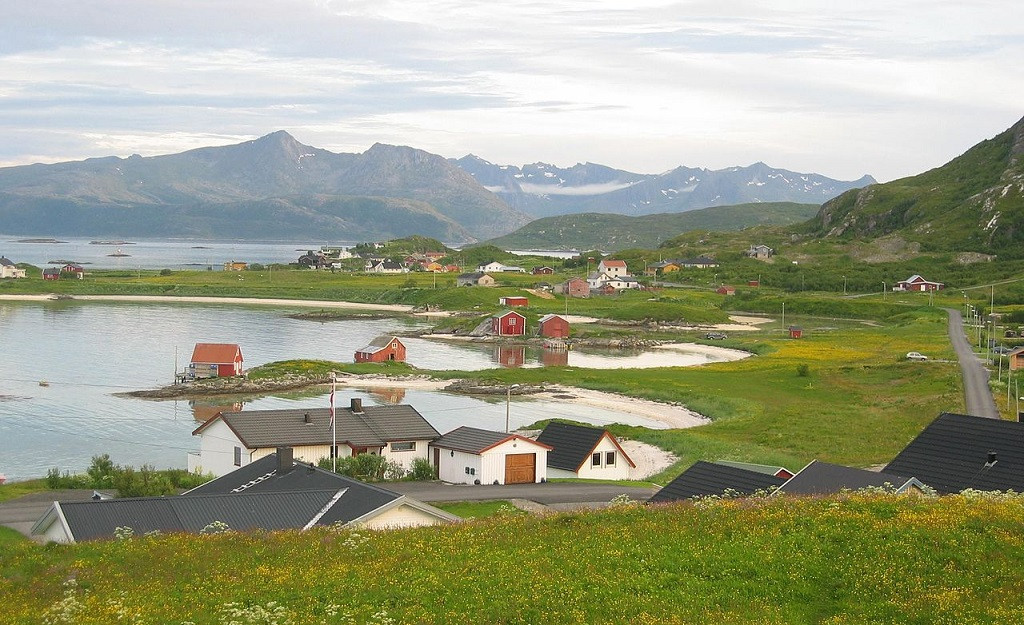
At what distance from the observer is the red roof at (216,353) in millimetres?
71125

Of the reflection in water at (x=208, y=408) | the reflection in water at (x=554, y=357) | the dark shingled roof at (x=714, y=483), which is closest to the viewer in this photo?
the dark shingled roof at (x=714, y=483)

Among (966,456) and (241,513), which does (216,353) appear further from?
(966,456)

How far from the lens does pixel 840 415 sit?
5369cm

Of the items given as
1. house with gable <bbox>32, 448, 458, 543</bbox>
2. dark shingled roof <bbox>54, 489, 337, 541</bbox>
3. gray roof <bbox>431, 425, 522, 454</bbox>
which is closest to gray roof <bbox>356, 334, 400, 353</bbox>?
gray roof <bbox>431, 425, 522, 454</bbox>

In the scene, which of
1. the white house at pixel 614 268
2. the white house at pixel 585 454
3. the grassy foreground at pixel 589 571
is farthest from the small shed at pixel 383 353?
the white house at pixel 614 268

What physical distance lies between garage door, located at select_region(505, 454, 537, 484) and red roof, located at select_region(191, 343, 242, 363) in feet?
131

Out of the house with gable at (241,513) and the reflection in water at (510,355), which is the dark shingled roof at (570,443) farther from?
the reflection in water at (510,355)

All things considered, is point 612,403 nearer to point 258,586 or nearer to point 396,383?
point 396,383

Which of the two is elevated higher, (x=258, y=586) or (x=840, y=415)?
(x=258, y=586)

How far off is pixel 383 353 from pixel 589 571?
65.4m

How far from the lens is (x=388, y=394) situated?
66188mm

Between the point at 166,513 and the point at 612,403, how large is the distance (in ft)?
146

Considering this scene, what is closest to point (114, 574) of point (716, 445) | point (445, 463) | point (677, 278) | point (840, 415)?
point (445, 463)

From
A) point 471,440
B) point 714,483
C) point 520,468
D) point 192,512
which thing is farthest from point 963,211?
point 192,512
